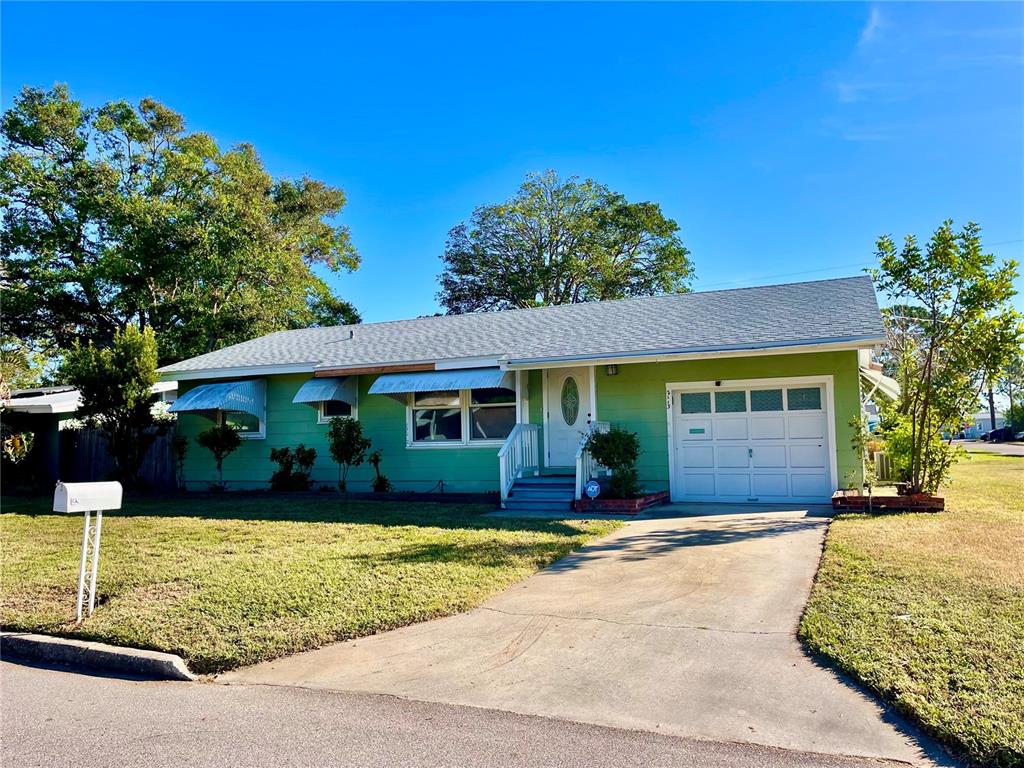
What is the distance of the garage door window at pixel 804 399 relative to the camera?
39.2 ft

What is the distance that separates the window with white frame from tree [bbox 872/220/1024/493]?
6921 millimetres

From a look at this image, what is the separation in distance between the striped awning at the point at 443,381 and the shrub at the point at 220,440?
370 cm

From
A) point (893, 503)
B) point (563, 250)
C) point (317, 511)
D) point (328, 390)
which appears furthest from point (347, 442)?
point (563, 250)

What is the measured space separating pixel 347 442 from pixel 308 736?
34.4 ft

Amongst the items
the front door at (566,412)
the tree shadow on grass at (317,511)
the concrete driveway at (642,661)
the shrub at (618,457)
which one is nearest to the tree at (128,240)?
the tree shadow on grass at (317,511)

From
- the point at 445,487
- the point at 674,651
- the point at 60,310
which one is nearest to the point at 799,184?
the point at 445,487

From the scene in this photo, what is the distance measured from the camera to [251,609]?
232 inches

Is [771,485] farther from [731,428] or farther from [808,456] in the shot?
[731,428]

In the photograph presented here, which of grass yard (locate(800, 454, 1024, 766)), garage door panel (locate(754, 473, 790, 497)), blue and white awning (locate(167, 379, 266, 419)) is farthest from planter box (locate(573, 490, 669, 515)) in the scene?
blue and white awning (locate(167, 379, 266, 419))

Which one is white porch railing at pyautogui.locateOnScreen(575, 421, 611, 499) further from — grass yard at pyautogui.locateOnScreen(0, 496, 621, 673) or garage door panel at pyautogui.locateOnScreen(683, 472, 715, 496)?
garage door panel at pyautogui.locateOnScreen(683, 472, 715, 496)

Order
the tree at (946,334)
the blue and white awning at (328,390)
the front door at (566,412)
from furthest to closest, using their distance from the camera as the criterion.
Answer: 1. the blue and white awning at (328,390)
2. the front door at (566,412)
3. the tree at (946,334)

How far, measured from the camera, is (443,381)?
13297 millimetres

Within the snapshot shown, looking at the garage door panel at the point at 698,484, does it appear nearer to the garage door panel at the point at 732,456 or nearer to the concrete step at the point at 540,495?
the garage door panel at the point at 732,456

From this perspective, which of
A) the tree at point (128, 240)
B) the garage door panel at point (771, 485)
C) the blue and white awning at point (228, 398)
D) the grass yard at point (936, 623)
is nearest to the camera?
the grass yard at point (936, 623)
